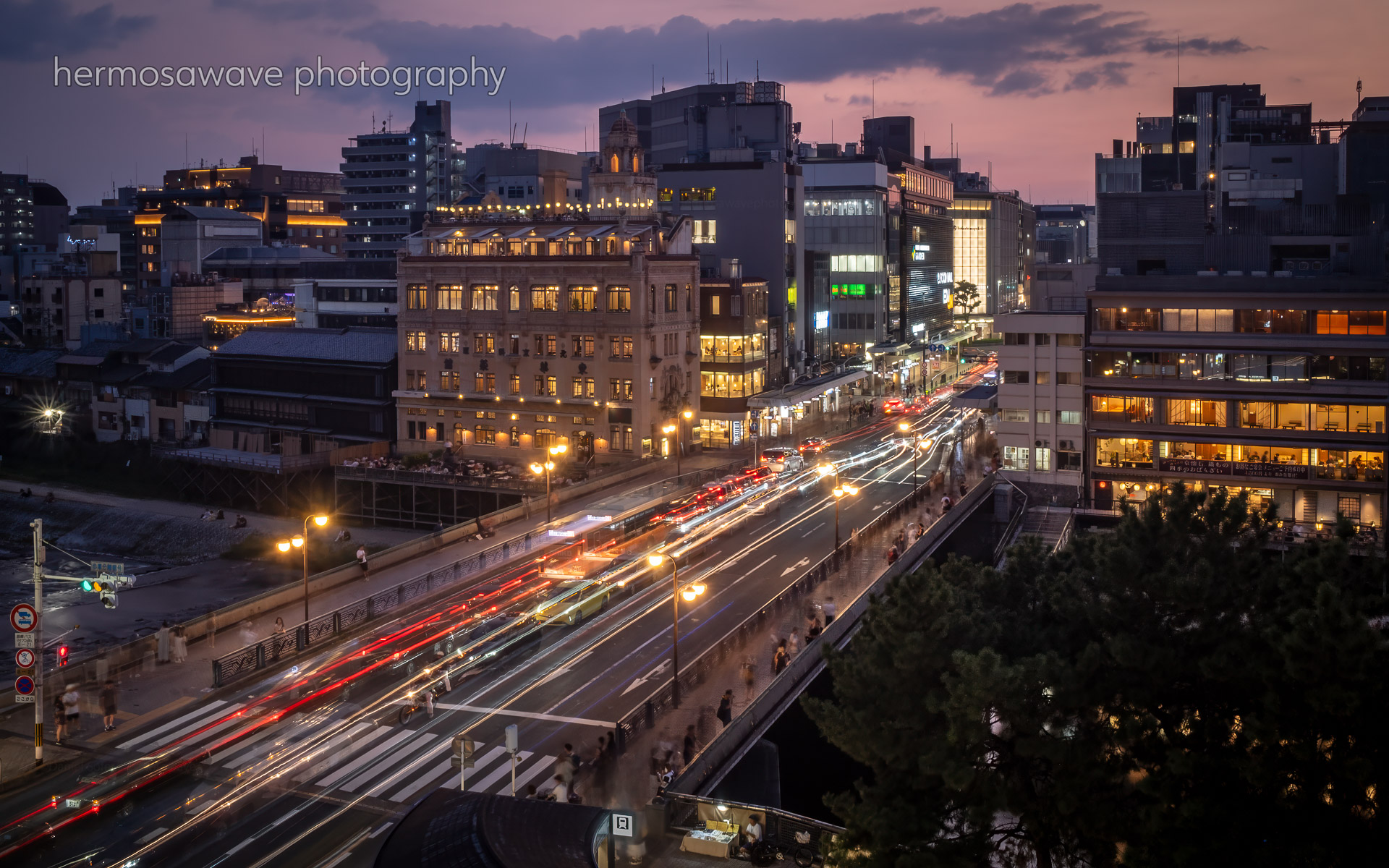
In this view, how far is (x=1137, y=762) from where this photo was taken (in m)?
22.9

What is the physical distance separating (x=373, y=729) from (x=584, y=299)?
52989 millimetres

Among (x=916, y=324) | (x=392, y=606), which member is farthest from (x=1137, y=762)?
(x=916, y=324)

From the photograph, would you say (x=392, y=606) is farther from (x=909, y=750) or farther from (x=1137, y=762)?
(x=1137, y=762)

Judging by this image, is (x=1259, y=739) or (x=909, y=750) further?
(x=909, y=750)

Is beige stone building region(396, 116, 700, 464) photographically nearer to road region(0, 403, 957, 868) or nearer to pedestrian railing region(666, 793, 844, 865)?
road region(0, 403, 957, 868)

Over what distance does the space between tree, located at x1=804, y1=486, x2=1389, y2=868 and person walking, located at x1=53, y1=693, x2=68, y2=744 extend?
22.3 m

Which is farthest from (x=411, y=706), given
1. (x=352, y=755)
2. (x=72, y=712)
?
(x=72, y=712)

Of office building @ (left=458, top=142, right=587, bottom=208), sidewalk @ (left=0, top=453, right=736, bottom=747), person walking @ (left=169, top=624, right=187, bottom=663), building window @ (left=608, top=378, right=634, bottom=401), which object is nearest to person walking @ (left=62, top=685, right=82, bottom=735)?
sidewalk @ (left=0, top=453, right=736, bottom=747)

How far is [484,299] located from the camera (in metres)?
89.4

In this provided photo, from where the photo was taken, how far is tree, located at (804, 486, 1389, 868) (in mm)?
20453

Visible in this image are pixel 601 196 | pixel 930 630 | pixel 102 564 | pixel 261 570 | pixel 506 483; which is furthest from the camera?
pixel 601 196

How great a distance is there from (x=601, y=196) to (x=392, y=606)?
2253 inches

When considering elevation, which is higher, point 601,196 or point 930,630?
point 601,196

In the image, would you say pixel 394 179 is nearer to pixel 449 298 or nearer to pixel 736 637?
pixel 449 298
